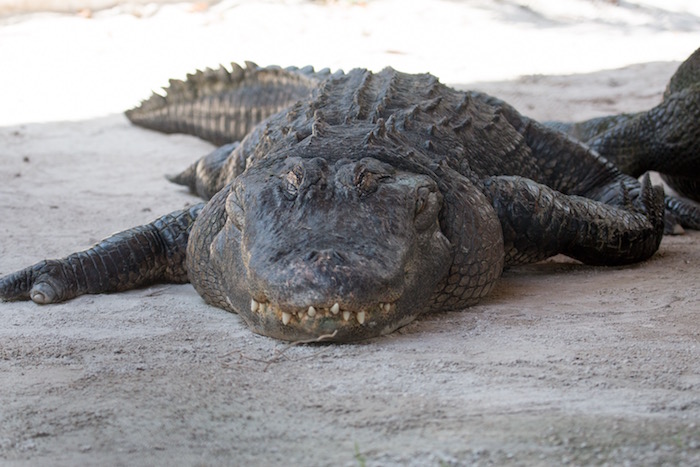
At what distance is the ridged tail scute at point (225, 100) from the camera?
6414 millimetres

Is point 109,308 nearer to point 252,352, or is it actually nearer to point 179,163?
point 252,352

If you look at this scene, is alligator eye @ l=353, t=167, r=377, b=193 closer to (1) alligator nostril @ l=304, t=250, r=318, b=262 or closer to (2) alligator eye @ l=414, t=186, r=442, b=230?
(2) alligator eye @ l=414, t=186, r=442, b=230

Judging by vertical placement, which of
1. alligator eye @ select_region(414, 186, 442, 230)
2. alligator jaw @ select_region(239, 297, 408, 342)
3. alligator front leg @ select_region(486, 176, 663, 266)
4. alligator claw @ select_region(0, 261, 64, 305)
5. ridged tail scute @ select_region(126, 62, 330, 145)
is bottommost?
alligator claw @ select_region(0, 261, 64, 305)

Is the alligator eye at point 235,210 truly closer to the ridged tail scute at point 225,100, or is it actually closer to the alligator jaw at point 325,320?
the alligator jaw at point 325,320

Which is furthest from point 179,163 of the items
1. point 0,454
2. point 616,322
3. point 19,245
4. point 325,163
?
point 0,454

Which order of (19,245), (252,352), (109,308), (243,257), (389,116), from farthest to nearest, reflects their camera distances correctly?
(19,245), (389,116), (109,308), (243,257), (252,352)

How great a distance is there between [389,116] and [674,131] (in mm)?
2190

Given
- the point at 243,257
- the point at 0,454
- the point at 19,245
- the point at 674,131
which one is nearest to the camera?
the point at 0,454

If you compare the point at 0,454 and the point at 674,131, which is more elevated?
the point at 674,131

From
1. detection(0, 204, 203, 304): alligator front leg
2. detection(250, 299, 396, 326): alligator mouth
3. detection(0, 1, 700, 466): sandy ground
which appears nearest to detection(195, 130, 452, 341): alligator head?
detection(250, 299, 396, 326): alligator mouth

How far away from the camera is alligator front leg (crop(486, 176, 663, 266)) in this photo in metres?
3.95

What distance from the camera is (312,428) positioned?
223 cm

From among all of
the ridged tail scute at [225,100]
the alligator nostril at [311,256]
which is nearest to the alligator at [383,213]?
the alligator nostril at [311,256]

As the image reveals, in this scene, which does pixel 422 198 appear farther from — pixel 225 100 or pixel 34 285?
pixel 225 100
